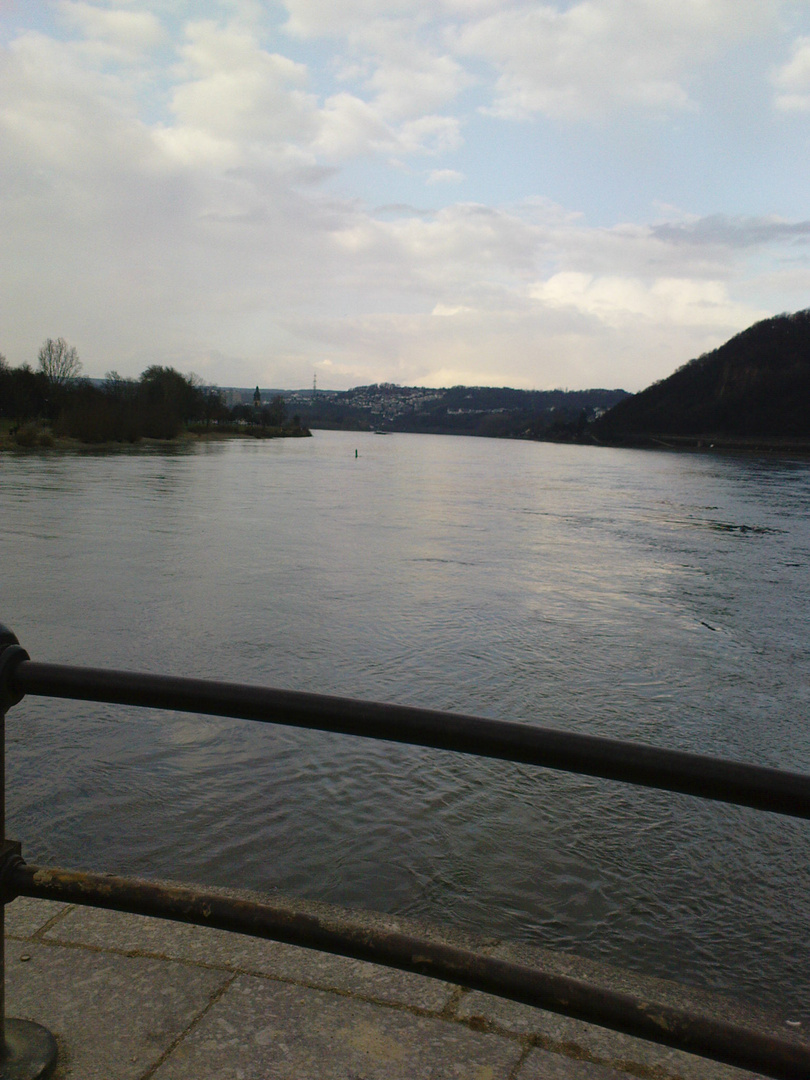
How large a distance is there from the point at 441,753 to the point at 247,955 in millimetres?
3745

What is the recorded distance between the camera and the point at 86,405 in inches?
2566

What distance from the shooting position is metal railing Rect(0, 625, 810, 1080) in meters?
1.24

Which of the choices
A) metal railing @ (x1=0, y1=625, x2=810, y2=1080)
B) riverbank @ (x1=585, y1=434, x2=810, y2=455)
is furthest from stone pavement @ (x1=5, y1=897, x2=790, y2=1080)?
riverbank @ (x1=585, y1=434, x2=810, y2=455)

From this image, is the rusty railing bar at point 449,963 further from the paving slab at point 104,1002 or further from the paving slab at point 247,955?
the paving slab at point 247,955

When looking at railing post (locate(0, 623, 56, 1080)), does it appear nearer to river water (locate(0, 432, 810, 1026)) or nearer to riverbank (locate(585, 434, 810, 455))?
river water (locate(0, 432, 810, 1026))

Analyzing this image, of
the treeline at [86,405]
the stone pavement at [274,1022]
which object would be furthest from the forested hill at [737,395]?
the stone pavement at [274,1022]

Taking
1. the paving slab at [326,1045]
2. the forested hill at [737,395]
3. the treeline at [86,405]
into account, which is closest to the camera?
the paving slab at [326,1045]

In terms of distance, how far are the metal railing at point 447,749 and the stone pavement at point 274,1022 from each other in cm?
34

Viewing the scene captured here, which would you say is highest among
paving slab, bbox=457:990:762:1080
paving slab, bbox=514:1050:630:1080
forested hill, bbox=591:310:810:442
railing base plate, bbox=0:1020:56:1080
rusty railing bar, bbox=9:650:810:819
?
forested hill, bbox=591:310:810:442

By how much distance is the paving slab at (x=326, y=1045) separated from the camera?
1.88 meters

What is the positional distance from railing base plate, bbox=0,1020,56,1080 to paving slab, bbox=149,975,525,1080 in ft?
0.78

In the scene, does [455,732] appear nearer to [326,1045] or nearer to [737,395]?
[326,1045]

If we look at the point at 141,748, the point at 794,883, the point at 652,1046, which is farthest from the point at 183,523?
the point at 652,1046

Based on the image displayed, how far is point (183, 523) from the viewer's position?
767 inches
